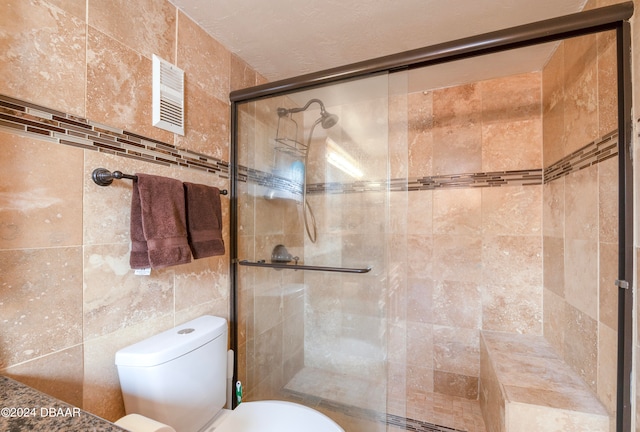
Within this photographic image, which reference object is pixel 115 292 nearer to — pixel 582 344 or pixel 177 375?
pixel 177 375

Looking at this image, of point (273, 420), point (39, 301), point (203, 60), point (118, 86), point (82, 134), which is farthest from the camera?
point (203, 60)

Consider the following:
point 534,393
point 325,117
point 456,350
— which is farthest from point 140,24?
point 456,350

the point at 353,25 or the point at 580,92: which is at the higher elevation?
the point at 353,25

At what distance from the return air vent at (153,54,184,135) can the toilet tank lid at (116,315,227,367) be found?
848 mm

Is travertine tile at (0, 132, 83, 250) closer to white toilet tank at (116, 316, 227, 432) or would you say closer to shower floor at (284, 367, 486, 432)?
→ white toilet tank at (116, 316, 227, 432)

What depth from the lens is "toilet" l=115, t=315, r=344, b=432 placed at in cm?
91

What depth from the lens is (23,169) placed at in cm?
75

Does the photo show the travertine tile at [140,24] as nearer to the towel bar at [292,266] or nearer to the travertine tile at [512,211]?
the towel bar at [292,266]

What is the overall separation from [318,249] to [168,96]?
100 cm

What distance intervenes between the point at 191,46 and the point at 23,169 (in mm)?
881

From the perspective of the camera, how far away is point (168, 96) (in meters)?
1.14

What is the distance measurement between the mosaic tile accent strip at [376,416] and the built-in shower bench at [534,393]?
329 mm

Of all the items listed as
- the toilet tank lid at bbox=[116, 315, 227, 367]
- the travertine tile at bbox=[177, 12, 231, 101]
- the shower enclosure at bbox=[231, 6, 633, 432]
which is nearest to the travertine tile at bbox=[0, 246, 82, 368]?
the toilet tank lid at bbox=[116, 315, 227, 367]

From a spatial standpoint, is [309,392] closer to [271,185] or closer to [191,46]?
[271,185]
